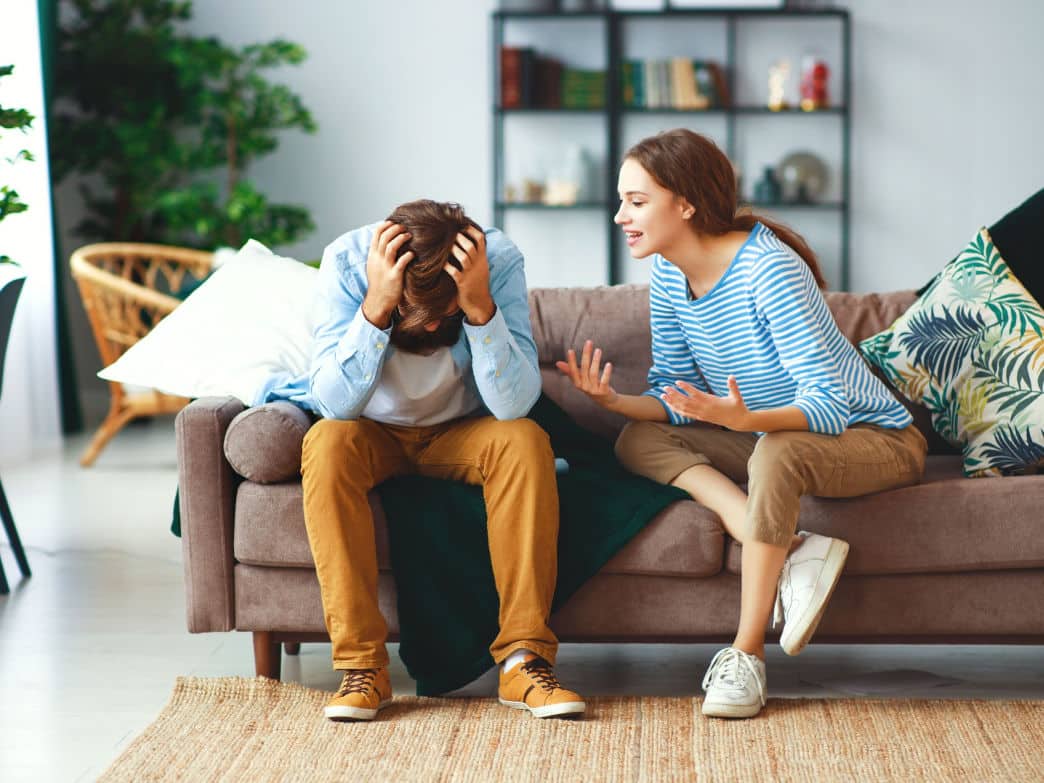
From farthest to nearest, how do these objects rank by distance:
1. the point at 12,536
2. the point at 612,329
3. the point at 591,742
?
the point at 12,536, the point at 612,329, the point at 591,742

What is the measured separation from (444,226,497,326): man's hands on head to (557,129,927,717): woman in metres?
0.22

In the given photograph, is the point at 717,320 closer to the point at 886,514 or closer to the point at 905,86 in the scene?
the point at 886,514

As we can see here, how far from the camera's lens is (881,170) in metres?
5.83

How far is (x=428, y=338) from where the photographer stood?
83.0 inches

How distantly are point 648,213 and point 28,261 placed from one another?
11.3ft

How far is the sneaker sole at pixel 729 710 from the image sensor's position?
1989mm

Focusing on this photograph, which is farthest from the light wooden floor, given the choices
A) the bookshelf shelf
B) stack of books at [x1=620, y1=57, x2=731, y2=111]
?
stack of books at [x1=620, y1=57, x2=731, y2=111]

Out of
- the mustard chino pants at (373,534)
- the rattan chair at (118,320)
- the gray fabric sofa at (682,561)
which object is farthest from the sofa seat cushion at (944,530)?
the rattan chair at (118,320)

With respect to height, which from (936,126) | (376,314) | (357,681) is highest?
(936,126)

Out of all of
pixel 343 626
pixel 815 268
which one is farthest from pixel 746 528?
pixel 343 626

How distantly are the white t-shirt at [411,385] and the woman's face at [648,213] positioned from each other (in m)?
0.40

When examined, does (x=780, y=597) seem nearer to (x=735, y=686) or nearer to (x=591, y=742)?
(x=735, y=686)

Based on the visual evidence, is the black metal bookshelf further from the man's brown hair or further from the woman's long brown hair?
the man's brown hair

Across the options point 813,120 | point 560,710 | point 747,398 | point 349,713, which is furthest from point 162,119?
point 560,710
